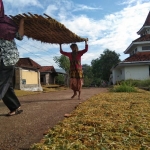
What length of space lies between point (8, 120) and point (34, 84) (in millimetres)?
17119

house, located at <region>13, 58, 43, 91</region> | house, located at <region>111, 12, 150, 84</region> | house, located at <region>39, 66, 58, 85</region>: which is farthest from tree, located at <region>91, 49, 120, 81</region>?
house, located at <region>13, 58, 43, 91</region>

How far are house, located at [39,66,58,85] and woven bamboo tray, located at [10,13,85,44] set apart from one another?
101 ft

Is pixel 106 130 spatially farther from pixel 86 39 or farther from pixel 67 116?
pixel 86 39

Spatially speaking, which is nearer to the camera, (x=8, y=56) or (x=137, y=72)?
(x=8, y=56)

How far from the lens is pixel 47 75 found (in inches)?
1502

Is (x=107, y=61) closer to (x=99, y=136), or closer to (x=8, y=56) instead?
(x=8, y=56)

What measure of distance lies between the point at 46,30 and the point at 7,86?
7.81 feet

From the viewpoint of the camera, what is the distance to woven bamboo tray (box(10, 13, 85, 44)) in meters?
4.49

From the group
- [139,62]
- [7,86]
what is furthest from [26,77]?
[7,86]

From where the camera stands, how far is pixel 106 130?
2582 millimetres

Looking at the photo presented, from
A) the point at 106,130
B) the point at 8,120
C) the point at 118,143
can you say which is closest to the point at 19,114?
the point at 8,120

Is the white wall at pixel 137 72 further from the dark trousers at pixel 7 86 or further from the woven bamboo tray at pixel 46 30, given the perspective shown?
the dark trousers at pixel 7 86

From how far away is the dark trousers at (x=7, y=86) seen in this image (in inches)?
131

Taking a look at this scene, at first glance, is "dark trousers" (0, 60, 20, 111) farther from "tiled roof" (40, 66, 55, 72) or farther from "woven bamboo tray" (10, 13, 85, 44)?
"tiled roof" (40, 66, 55, 72)
